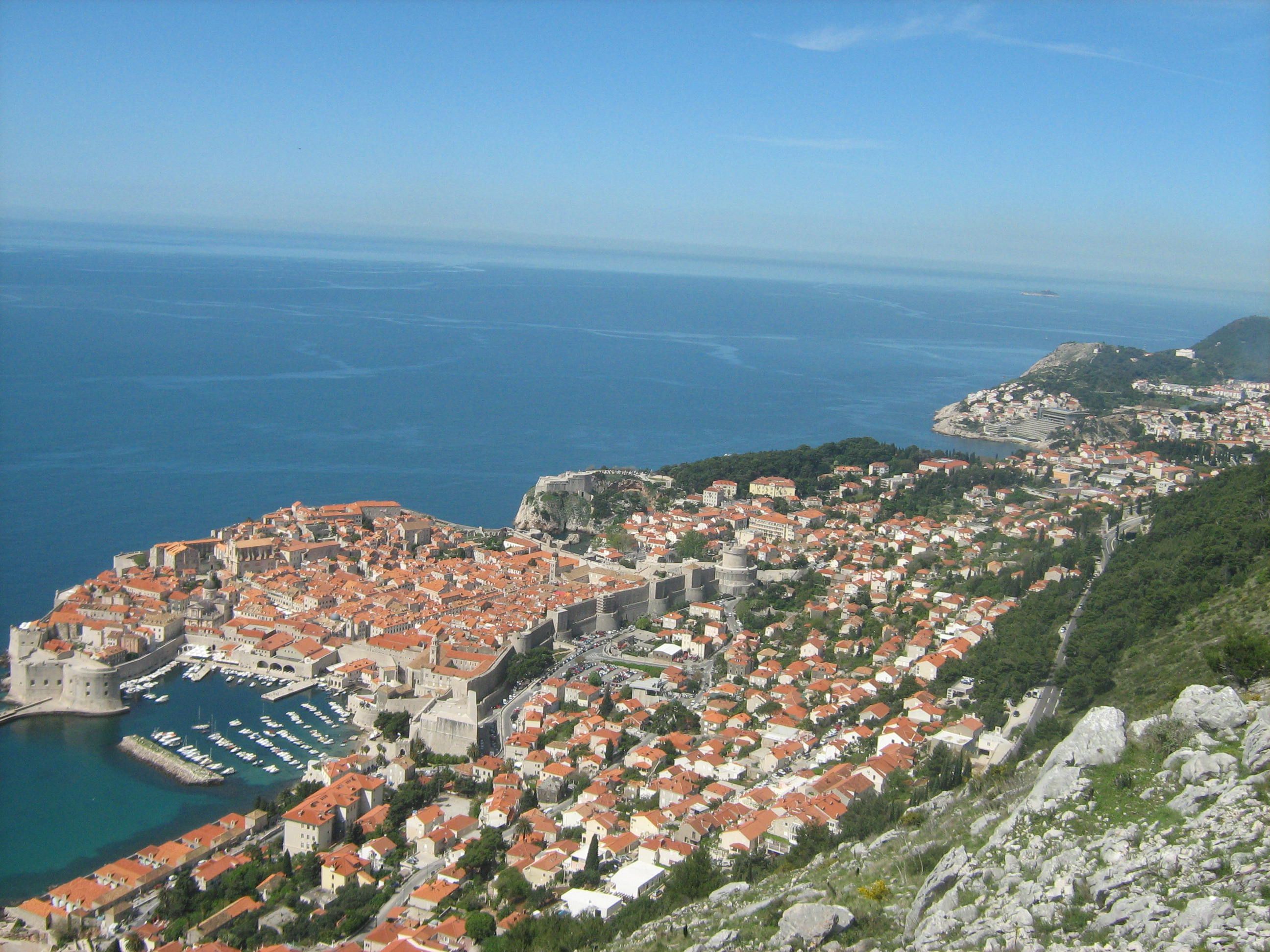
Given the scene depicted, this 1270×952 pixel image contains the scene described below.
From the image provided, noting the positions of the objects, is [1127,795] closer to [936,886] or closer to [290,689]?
[936,886]

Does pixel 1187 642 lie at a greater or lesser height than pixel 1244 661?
lesser

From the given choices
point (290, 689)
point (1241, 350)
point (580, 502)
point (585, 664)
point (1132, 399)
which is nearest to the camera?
point (290, 689)

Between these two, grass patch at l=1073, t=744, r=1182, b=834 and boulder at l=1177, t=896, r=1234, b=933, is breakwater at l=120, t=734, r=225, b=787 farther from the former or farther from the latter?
boulder at l=1177, t=896, r=1234, b=933

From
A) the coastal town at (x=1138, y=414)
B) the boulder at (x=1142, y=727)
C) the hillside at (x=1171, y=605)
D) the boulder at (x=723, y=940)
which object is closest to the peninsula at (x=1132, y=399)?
the coastal town at (x=1138, y=414)

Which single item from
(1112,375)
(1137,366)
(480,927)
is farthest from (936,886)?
(1137,366)

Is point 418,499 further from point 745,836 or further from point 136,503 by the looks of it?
point 745,836

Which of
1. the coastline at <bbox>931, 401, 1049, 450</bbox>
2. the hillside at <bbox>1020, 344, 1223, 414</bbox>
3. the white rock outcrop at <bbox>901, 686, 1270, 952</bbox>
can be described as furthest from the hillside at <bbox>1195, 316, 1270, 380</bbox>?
the white rock outcrop at <bbox>901, 686, 1270, 952</bbox>
